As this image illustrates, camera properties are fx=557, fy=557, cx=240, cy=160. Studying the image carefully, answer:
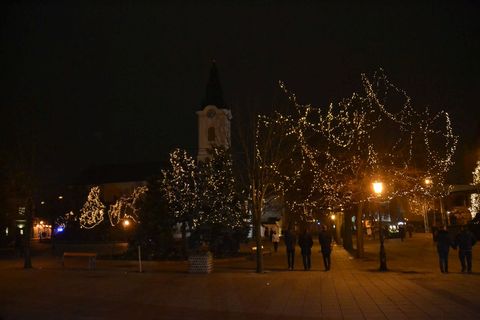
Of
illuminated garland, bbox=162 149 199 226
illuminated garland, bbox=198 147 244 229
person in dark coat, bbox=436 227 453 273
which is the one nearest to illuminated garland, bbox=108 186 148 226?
illuminated garland, bbox=162 149 199 226

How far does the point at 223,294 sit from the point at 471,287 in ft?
24.0

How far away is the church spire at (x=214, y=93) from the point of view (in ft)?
270

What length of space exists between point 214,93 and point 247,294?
69196mm

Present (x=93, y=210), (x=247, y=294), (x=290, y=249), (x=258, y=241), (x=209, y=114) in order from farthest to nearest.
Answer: (x=209, y=114) < (x=93, y=210) < (x=290, y=249) < (x=258, y=241) < (x=247, y=294)

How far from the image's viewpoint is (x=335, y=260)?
94.0 ft

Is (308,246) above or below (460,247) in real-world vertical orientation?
above

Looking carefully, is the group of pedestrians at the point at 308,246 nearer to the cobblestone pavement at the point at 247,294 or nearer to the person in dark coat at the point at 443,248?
the cobblestone pavement at the point at 247,294

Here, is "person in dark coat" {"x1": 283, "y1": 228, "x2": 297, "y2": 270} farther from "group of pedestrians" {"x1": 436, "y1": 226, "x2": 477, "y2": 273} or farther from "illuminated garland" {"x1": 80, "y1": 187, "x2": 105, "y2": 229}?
"illuminated garland" {"x1": 80, "y1": 187, "x2": 105, "y2": 229}

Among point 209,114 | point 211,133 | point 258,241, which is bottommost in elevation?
point 258,241

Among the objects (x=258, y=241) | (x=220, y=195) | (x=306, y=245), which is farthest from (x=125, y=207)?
(x=258, y=241)

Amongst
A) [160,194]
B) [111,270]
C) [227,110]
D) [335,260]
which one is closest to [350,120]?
[335,260]

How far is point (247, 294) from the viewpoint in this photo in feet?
51.9

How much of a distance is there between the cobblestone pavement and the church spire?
58921mm

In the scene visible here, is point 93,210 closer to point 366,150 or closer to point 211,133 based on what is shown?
point 211,133
